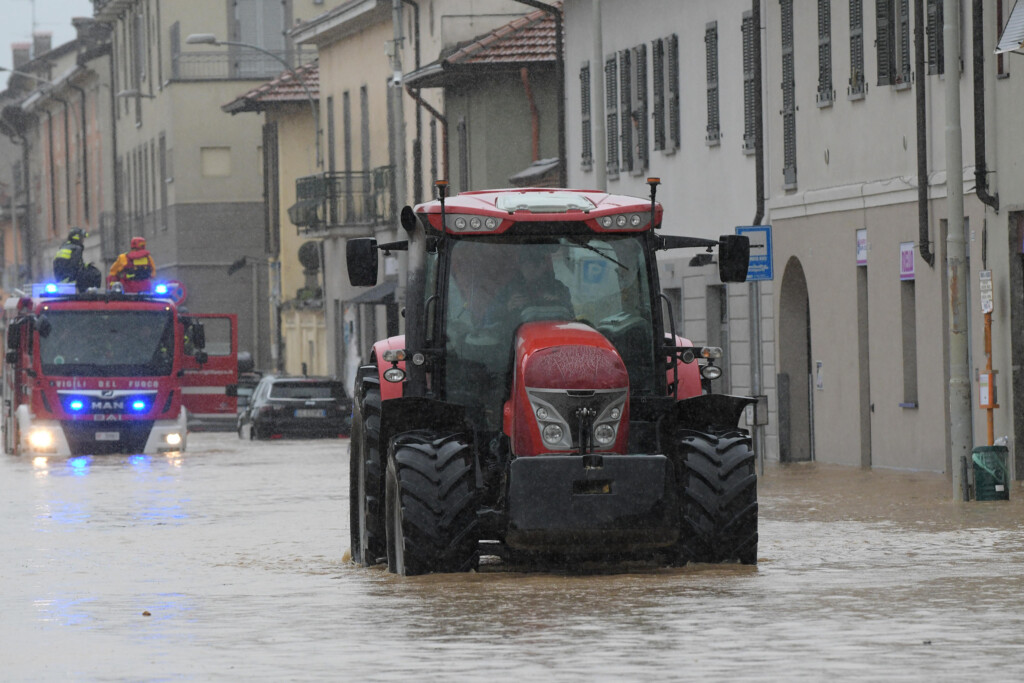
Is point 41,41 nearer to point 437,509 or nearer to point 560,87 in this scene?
point 560,87

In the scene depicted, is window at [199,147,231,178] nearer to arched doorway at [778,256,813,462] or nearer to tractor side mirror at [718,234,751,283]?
arched doorway at [778,256,813,462]

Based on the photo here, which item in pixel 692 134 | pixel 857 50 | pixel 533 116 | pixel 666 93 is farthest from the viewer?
pixel 533 116

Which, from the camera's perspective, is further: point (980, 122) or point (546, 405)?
point (980, 122)

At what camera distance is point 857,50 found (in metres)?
31.8

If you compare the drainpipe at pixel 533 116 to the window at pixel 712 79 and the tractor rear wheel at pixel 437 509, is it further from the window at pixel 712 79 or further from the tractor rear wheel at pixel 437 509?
the tractor rear wheel at pixel 437 509

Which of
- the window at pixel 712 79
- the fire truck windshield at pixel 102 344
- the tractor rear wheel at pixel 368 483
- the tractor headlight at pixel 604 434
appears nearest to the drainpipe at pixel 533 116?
the fire truck windshield at pixel 102 344

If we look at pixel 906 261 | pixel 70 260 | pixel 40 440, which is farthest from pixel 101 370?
pixel 906 261

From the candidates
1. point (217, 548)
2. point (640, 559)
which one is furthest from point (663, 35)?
point (640, 559)

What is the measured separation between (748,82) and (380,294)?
24.0m

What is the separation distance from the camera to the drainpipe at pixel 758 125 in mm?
35469

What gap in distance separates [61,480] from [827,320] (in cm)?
1028

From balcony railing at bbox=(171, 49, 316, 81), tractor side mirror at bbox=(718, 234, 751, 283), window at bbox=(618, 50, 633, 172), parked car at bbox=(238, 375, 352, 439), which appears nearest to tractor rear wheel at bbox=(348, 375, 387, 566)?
tractor side mirror at bbox=(718, 234, 751, 283)

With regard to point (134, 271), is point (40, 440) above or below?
below

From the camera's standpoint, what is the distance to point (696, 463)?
15.6m
